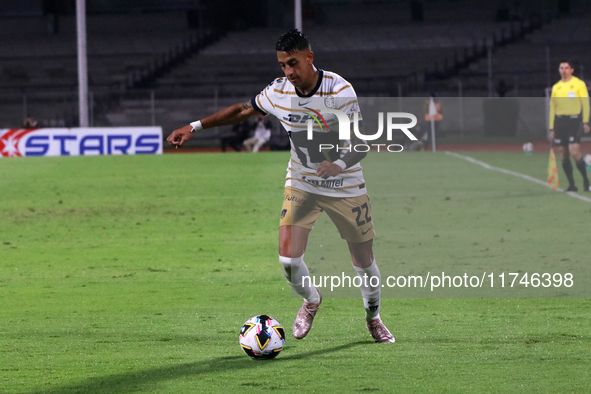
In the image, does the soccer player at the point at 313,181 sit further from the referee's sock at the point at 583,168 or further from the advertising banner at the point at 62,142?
the advertising banner at the point at 62,142

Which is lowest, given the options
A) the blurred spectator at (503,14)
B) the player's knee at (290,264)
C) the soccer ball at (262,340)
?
the soccer ball at (262,340)

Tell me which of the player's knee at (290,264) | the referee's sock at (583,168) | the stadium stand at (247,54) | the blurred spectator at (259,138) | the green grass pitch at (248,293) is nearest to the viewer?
the green grass pitch at (248,293)

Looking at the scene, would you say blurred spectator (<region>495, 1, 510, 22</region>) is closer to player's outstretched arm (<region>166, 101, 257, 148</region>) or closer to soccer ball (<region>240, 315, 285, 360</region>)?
player's outstretched arm (<region>166, 101, 257, 148</region>)

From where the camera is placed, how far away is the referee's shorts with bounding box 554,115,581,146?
15.9 metres

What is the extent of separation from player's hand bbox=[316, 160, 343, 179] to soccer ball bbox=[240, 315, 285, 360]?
1.00 metres

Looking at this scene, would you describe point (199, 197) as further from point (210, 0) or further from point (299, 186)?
point (210, 0)

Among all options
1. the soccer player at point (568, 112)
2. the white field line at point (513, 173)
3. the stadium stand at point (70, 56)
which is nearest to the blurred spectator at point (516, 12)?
the stadium stand at point (70, 56)

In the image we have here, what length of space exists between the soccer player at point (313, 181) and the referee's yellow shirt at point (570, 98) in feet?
34.4

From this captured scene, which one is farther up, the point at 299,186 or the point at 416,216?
the point at 299,186

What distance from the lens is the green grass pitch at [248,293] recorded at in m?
5.34

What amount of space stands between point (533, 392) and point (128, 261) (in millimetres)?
6597

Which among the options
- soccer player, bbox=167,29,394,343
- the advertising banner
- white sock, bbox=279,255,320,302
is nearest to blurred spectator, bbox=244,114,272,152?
the advertising banner

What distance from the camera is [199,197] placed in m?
17.5

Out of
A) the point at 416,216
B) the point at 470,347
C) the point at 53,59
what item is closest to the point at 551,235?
the point at 416,216
